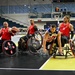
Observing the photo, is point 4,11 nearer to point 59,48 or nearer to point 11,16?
point 11,16

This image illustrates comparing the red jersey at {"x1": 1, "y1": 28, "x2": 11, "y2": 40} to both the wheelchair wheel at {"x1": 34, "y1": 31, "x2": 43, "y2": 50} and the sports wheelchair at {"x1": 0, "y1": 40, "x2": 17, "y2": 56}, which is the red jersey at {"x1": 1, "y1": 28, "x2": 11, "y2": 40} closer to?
the sports wheelchair at {"x1": 0, "y1": 40, "x2": 17, "y2": 56}

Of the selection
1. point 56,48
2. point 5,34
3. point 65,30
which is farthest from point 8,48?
point 65,30

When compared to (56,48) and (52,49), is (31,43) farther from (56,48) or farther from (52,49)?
(56,48)

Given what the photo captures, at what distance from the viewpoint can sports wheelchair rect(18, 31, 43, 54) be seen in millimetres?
8367

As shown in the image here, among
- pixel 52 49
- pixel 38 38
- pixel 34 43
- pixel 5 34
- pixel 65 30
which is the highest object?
pixel 65 30

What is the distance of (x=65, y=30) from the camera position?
7895 mm

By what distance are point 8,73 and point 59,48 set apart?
2.64 metres

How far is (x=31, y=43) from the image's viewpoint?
8336 millimetres

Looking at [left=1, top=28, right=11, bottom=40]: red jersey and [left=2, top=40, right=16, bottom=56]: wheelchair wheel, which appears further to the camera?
[left=1, top=28, right=11, bottom=40]: red jersey

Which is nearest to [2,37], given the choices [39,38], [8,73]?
[39,38]

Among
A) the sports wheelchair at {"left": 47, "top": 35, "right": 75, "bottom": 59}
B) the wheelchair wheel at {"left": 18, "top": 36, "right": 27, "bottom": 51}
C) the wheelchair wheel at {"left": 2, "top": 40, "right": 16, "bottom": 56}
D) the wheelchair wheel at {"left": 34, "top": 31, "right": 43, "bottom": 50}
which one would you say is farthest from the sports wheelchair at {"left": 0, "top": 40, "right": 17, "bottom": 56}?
the sports wheelchair at {"left": 47, "top": 35, "right": 75, "bottom": 59}

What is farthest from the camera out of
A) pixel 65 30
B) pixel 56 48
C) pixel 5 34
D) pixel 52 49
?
pixel 5 34

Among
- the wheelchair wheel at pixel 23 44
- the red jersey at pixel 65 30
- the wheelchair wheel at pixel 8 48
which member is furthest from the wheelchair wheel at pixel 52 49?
the wheelchair wheel at pixel 8 48

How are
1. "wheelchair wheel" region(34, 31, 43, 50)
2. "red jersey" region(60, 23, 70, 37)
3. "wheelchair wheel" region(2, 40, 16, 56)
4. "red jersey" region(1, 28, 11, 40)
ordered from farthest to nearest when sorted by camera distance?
"wheelchair wheel" region(34, 31, 43, 50) < "red jersey" region(1, 28, 11, 40) < "red jersey" region(60, 23, 70, 37) < "wheelchair wheel" region(2, 40, 16, 56)
